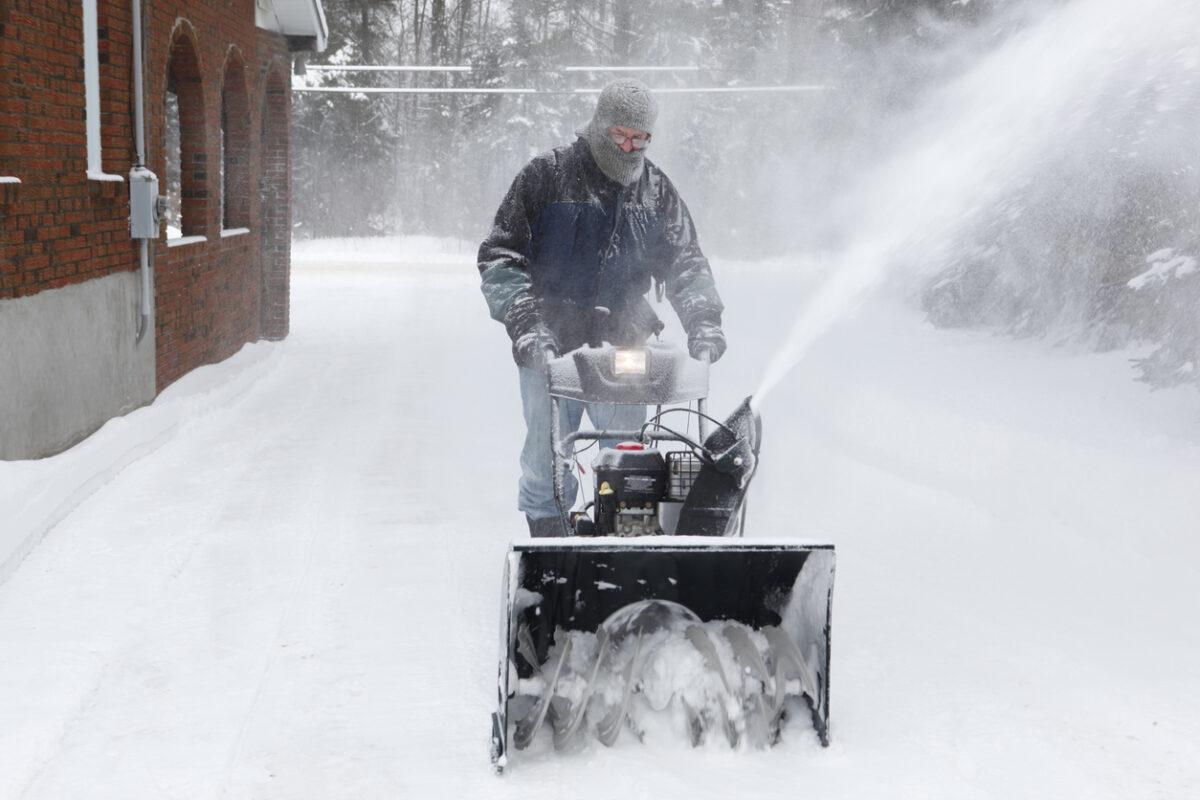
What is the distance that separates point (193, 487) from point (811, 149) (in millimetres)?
30988

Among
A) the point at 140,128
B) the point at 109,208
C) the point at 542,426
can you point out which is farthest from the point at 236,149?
the point at 542,426

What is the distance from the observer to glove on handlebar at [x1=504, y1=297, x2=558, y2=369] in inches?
165

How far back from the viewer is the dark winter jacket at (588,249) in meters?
4.46

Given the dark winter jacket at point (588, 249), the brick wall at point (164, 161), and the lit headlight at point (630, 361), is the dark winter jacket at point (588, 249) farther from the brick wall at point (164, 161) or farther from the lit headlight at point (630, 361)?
the brick wall at point (164, 161)

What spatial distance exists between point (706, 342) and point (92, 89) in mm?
5301

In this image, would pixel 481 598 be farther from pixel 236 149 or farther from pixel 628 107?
pixel 236 149

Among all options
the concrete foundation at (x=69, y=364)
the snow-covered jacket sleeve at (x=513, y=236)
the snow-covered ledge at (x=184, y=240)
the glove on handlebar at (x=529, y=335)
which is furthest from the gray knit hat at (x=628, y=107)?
the snow-covered ledge at (x=184, y=240)

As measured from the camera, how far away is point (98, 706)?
3670 mm

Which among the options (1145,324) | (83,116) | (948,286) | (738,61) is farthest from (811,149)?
(83,116)

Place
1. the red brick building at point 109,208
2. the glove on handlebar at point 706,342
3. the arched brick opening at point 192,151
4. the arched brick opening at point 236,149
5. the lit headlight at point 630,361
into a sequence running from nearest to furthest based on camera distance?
1. the lit headlight at point 630,361
2. the glove on handlebar at point 706,342
3. the red brick building at point 109,208
4. the arched brick opening at point 192,151
5. the arched brick opening at point 236,149

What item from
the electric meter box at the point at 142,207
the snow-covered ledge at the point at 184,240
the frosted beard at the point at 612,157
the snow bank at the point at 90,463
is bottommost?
the snow bank at the point at 90,463

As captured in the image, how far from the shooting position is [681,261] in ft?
15.0

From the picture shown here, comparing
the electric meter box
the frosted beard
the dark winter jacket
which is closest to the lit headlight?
the dark winter jacket

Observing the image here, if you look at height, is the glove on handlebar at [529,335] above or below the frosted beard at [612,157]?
below
